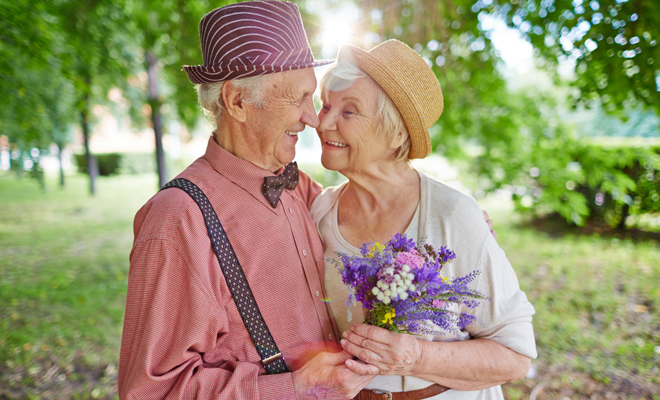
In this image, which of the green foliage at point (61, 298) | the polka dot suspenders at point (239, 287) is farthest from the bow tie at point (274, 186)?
the green foliage at point (61, 298)

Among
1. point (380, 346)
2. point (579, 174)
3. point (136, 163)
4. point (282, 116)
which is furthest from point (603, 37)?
point (136, 163)

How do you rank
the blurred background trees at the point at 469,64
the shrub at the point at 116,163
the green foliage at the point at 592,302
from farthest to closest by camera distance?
the shrub at the point at 116,163
the green foliage at the point at 592,302
the blurred background trees at the point at 469,64

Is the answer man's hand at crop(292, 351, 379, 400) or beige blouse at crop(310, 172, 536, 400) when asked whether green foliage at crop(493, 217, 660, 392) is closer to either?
beige blouse at crop(310, 172, 536, 400)

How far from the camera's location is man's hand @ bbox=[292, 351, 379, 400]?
5.21 ft

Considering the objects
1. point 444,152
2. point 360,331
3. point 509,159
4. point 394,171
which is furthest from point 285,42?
point 444,152

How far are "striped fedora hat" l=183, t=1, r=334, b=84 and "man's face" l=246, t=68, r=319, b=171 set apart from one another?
0.24 feet

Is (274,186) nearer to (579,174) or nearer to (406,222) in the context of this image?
(406,222)

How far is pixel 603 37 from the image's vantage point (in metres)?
3.94

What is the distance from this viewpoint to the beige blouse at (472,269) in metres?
1.84

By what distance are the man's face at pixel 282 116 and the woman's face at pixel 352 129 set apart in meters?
0.18

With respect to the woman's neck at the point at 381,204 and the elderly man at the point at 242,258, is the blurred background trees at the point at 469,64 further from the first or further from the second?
the elderly man at the point at 242,258

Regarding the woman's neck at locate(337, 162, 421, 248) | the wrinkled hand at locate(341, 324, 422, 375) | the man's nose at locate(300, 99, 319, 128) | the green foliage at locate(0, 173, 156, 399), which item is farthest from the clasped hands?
the green foliage at locate(0, 173, 156, 399)

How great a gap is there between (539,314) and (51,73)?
8.29 meters

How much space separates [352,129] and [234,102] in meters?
0.63
